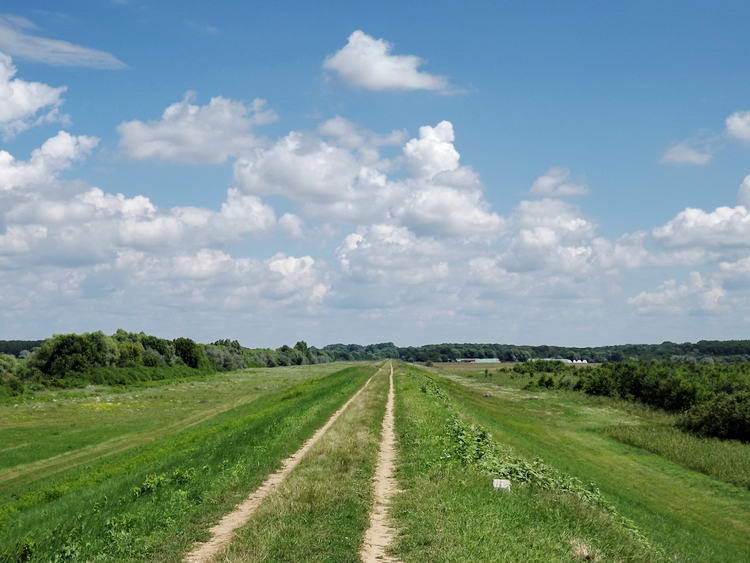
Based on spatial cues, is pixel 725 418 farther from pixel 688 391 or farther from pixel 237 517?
pixel 237 517

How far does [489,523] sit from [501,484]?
373 cm

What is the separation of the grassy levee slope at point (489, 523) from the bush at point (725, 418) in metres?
41.7

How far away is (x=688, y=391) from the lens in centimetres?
6712

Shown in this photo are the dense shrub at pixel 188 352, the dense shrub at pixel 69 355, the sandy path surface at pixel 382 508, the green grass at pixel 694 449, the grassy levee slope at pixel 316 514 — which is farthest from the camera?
the dense shrub at pixel 188 352

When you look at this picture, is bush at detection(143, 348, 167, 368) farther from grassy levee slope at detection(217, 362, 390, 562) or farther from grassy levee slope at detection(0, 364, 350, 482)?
grassy levee slope at detection(217, 362, 390, 562)

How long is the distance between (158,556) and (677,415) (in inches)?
2583

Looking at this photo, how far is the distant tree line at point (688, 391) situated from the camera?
50812 mm

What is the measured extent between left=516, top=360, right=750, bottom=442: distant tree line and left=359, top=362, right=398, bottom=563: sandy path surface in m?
38.8

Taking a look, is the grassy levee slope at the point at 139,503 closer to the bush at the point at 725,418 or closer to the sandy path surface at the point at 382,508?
the sandy path surface at the point at 382,508

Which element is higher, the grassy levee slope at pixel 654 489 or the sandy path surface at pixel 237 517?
the sandy path surface at pixel 237 517

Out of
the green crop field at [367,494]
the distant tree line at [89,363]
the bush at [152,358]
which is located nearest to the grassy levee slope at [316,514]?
the green crop field at [367,494]

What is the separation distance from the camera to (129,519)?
13539 millimetres

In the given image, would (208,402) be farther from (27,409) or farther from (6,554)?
(6,554)

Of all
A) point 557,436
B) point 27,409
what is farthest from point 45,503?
point 27,409
